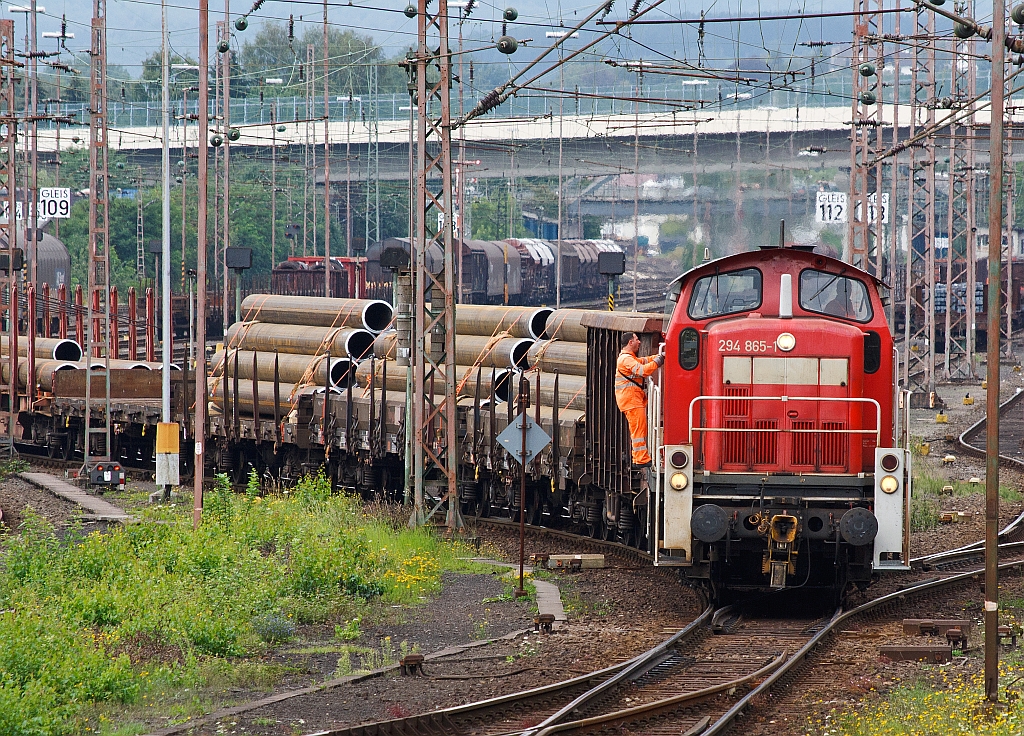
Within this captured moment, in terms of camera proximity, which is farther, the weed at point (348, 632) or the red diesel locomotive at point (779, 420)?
the weed at point (348, 632)

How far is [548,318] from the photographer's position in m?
24.4

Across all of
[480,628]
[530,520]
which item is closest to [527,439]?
[480,628]

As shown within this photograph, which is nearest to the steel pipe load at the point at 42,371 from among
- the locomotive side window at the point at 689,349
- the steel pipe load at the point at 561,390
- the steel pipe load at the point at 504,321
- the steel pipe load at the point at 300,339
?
the steel pipe load at the point at 300,339

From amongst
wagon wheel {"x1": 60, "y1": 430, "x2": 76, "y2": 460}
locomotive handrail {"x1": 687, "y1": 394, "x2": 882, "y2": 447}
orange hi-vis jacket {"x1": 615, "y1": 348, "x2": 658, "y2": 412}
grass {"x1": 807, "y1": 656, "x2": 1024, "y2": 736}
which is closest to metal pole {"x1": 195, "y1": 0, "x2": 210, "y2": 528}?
orange hi-vis jacket {"x1": 615, "y1": 348, "x2": 658, "y2": 412}

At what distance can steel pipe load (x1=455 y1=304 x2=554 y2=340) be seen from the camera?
24.4 meters

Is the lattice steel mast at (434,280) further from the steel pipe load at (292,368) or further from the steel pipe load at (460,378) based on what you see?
the steel pipe load at (292,368)

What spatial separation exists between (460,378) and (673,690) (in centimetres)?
1375

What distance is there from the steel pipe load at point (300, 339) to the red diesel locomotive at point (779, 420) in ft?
45.3

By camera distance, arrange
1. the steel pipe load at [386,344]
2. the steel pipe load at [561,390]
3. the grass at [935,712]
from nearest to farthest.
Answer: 1. the grass at [935,712]
2. the steel pipe load at [561,390]
3. the steel pipe load at [386,344]

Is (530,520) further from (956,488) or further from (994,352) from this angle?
(994,352)

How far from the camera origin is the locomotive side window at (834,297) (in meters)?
13.9

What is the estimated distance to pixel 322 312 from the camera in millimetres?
28000

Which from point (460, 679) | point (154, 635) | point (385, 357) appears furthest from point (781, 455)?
point (385, 357)

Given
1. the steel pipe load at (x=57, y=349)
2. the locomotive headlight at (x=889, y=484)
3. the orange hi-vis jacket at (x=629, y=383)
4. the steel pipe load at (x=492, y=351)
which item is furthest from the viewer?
the steel pipe load at (x=57, y=349)
